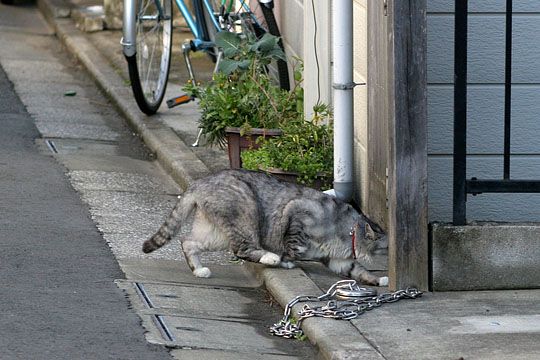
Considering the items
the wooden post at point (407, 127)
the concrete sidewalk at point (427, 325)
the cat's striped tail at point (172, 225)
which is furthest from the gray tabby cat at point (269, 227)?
the wooden post at point (407, 127)

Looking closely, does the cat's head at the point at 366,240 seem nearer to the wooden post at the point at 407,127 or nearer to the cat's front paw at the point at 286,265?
the cat's front paw at the point at 286,265

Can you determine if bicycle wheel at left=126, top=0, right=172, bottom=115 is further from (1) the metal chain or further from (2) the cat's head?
(1) the metal chain

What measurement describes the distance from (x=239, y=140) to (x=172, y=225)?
1.67 meters

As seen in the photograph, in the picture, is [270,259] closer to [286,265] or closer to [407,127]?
[286,265]

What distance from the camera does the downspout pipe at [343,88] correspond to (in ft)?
23.4

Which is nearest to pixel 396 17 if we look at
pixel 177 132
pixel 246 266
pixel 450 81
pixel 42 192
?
pixel 450 81

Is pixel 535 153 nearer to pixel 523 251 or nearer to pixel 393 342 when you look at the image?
pixel 523 251

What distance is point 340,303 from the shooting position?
5.89 meters

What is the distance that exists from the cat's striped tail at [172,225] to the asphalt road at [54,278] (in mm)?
242

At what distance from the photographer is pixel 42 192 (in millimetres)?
8188

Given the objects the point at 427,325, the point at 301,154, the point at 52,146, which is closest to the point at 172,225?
the point at 301,154

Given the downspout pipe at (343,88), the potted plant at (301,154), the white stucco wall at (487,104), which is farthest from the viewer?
the potted plant at (301,154)

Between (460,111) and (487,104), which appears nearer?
(460,111)

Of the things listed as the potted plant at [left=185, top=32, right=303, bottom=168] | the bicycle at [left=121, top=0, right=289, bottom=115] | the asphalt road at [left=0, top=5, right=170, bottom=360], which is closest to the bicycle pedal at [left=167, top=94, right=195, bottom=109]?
the bicycle at [left=121, top=0, right=289, bottom=115]
